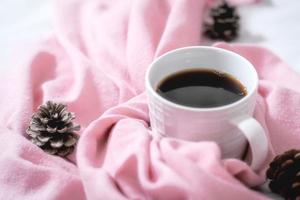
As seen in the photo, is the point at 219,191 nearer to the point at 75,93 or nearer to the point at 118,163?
the point at 118,163

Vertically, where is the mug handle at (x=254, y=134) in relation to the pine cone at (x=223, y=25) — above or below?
above

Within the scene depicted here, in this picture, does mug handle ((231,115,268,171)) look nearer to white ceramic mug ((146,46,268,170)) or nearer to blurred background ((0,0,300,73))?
white ceramic mug ((146,46,268,170))

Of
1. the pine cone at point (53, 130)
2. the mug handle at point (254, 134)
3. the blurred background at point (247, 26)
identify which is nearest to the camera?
the mug handle at point (254, 134)

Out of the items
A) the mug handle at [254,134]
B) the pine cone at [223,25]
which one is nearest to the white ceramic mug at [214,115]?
the mug handle at [254,134]

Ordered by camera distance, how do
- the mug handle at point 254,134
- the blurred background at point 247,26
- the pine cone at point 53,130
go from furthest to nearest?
the blurred background at point 247,26 < the pine cone at point 53,130 < the mug handle at point 254,134

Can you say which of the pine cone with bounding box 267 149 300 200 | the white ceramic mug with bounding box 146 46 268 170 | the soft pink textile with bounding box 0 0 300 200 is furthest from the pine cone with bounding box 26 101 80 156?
the pine cone with bounding box 267 149 300 200

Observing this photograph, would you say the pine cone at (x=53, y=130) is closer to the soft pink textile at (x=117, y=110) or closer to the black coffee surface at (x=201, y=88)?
the soft pink textile at (x=117, y=110)

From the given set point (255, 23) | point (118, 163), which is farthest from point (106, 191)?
point (255, 23)
